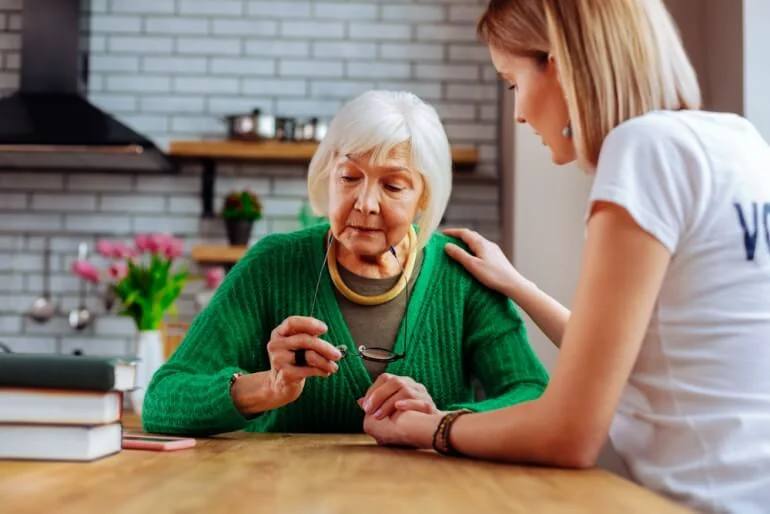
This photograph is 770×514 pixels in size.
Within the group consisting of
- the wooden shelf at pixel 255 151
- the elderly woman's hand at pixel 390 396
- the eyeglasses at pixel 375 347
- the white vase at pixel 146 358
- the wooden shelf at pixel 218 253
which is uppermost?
the wooden shelf at pixel 255 151

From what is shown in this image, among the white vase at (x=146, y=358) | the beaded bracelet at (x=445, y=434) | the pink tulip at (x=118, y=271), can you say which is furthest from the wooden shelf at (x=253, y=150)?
the beaded bracelet at (x=445, y=434)

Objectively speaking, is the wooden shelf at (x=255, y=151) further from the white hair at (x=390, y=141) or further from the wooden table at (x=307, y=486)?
the wooden table at (x=307, y=486)

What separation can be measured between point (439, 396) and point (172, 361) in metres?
0.50

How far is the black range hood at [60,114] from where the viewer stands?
156 inches

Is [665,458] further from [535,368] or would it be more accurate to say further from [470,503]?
[535,368]

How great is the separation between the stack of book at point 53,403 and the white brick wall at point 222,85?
322 centimetres

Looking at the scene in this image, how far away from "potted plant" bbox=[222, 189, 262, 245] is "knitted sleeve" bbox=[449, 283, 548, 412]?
2.46 meters

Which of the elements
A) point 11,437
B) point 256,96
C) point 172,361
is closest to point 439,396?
point 172,361

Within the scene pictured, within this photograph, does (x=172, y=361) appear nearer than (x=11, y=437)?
No

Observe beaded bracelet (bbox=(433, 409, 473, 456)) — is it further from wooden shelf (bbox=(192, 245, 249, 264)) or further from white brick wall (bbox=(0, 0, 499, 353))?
white brick wall (bbox=(0, 0, 499, 353))

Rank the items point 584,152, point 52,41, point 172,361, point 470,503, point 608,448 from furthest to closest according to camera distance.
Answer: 1. point 52,41
2. point 608,448
3. point 172,361
4. point 584,152
5. point 470,503

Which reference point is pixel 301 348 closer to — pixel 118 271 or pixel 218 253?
pixel 118 271

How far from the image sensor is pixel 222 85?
4.46 m

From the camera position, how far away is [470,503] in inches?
37.8
